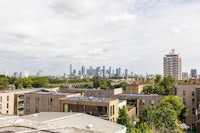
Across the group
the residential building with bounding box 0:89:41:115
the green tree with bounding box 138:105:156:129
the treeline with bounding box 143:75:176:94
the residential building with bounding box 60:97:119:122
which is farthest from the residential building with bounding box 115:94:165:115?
the residential building with bounding box 0:89:41:115

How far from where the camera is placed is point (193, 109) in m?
39.6

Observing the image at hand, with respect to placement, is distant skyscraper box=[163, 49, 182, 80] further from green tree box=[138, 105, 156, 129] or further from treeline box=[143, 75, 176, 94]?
green tree box=[138, 105, 156, 129]

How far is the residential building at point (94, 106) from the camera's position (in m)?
28.2

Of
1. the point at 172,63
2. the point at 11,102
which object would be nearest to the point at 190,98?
the point at 11,102

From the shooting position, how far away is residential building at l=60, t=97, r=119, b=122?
2819 cm

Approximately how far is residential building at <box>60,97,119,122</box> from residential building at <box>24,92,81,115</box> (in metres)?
2.81

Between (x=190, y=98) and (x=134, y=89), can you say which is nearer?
(x=190, y=98)

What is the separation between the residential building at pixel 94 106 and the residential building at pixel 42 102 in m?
2.81

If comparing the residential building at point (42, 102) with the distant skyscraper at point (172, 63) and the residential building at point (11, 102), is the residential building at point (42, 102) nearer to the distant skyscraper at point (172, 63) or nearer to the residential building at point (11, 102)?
the residential building at point (11, 102)

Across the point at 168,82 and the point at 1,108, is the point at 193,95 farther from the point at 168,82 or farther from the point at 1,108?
the point at 1,108

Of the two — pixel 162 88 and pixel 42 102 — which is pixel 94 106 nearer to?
pixel 42 102

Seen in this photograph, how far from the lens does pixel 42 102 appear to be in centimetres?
3591

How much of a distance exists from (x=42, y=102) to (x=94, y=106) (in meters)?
10.9

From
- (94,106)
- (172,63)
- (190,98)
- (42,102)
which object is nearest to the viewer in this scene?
(94,106)
